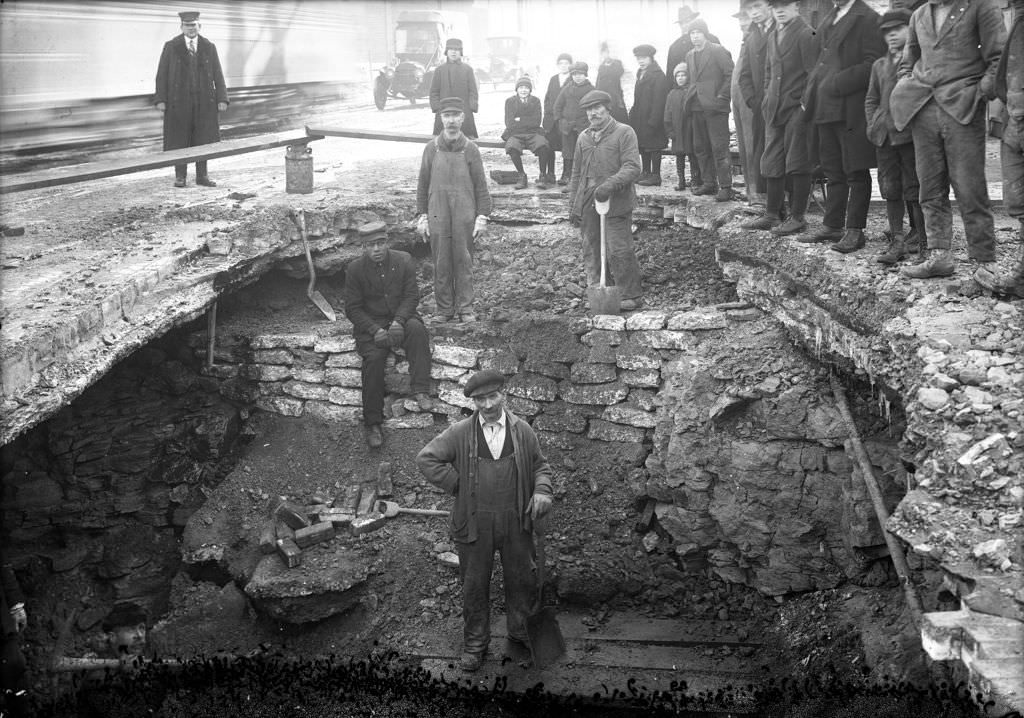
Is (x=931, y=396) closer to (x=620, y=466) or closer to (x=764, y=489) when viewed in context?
(x=764, y=489)

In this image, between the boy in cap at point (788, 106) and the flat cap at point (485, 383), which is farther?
the boy in cap at point (788, 106)

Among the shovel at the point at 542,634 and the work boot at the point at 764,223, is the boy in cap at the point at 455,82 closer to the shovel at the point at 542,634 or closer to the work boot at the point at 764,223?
the work boot at the point at 764,223

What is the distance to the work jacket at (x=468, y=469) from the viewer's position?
6.16 m

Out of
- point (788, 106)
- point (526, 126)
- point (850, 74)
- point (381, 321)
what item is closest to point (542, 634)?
point (381, 321)

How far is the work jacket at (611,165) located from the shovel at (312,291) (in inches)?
112

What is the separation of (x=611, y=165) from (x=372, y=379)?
2.92m

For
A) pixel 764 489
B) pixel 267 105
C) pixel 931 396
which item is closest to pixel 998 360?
pixel 931 396

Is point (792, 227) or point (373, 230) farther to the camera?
point (373, 230)

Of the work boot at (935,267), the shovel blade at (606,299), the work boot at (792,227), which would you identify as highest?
the work boot at (792,227)

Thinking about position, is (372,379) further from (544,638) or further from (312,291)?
(544,638)

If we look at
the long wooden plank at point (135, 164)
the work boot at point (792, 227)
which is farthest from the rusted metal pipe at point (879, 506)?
the long wooden plank at point (135, 164)

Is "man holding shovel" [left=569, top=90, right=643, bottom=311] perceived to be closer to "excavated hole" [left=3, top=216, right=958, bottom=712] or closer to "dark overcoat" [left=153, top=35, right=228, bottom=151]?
"excavated hole" [left=3, top=216, right=958, bottom=712]

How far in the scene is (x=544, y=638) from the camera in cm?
660

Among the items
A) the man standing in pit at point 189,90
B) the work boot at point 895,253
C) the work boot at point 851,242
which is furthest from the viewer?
the man standing in pit at point 189,90
